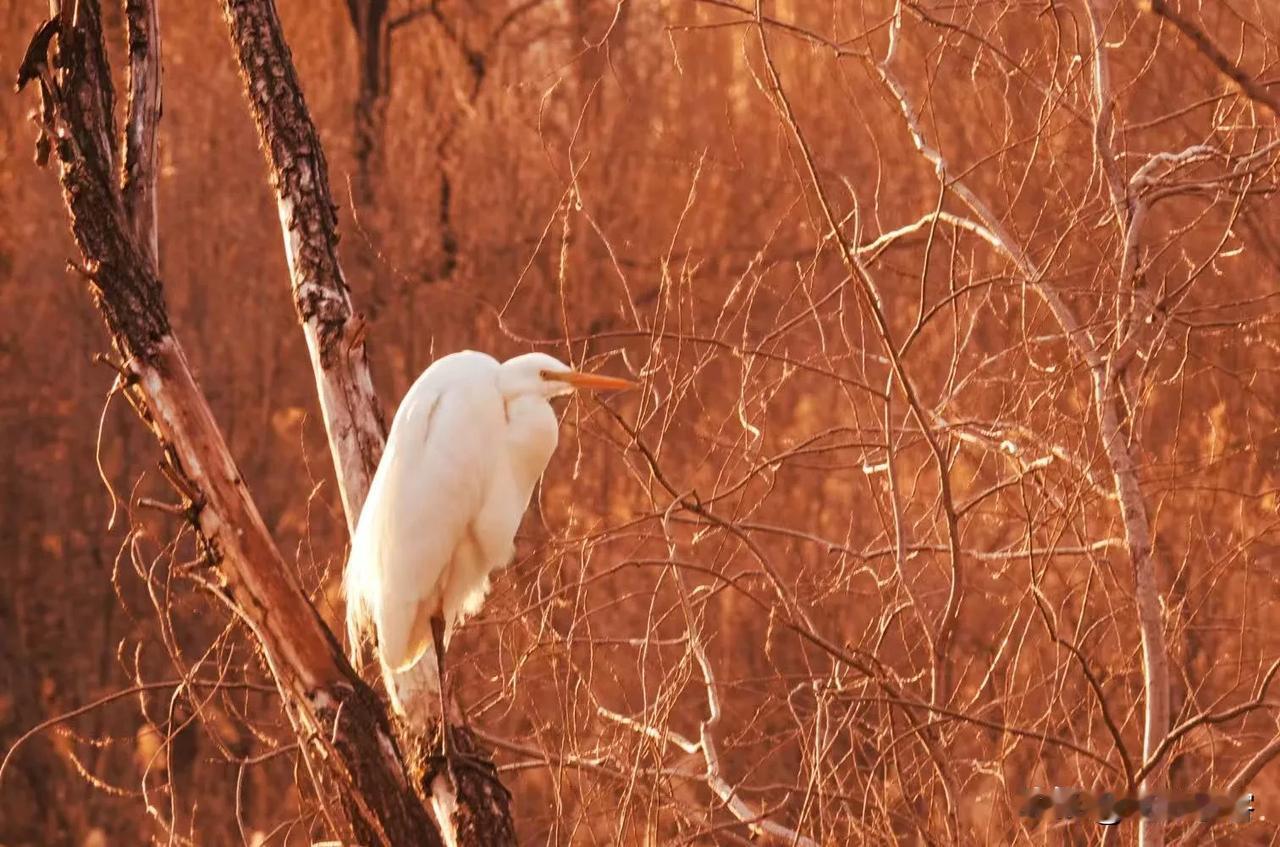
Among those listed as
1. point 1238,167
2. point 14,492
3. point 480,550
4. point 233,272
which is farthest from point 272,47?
point 14,492

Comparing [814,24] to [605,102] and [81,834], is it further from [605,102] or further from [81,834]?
[81,834]

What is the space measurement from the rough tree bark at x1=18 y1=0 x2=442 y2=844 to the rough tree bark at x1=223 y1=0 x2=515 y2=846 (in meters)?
0.14

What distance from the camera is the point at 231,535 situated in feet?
5.31

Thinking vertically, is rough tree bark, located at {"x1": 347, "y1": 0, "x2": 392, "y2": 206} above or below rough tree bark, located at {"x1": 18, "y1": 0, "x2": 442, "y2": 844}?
above

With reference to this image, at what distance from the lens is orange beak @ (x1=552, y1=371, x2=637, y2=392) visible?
5.48ft

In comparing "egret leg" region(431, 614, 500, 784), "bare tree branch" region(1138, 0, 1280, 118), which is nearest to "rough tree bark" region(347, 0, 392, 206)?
"egret leg" region(431, 614, 500, 784)

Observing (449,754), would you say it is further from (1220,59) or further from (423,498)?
(1220,59)

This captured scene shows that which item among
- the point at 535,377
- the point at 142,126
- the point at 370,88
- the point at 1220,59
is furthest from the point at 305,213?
the point at 370,88

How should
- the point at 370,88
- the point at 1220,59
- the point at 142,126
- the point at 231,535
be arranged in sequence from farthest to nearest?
the point at 370,88 < the point at 142,126 < the point at 231,535 < the point at 1220,59

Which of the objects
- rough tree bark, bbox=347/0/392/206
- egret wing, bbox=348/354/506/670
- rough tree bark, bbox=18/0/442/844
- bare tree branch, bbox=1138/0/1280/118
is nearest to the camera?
bare tree branch, bbox=1138/0/1280/118

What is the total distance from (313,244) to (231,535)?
35cm

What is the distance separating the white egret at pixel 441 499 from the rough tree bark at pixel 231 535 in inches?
4.2

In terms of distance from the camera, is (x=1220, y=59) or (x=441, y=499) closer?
(x=1220, y=59)

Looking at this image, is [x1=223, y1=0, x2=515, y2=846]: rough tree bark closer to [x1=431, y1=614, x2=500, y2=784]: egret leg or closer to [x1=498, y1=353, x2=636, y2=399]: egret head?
[x1=431, y1=614, x2=500, y2=784]: egret leg
